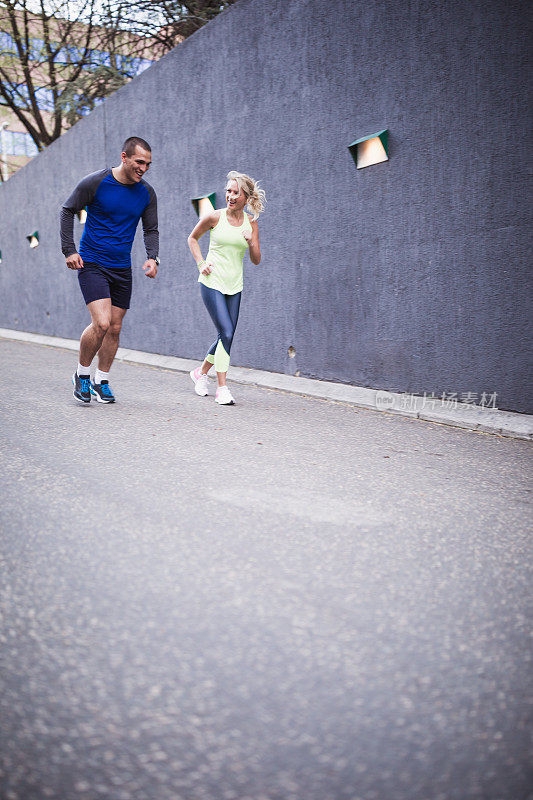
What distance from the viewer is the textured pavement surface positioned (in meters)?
1.59

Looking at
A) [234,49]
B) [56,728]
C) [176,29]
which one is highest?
[176,29]

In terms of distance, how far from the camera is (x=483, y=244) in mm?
5809

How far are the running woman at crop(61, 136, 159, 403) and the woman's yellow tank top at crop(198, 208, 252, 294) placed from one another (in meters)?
0.54

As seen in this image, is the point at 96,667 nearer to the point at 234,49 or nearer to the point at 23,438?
the point at 23,438

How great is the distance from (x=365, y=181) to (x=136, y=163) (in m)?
2.32

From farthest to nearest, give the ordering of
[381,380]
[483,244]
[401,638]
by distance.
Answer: [381,380], [483,244], [401,638]

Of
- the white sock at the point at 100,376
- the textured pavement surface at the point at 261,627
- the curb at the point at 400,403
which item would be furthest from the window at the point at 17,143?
the textured pavement surface at the point at 261,627

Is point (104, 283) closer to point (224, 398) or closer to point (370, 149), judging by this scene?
point (224, 398)

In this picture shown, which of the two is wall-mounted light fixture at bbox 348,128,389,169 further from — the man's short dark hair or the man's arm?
the man's short dark hair

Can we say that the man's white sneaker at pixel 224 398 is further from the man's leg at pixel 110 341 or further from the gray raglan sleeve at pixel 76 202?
the gray raglan sleeve at pixel 76 202

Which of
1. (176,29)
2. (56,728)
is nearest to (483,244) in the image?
(56,728)

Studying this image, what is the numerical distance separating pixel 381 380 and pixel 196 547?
4.39 m

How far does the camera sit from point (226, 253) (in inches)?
254

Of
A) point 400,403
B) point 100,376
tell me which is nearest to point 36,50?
point 100,376
